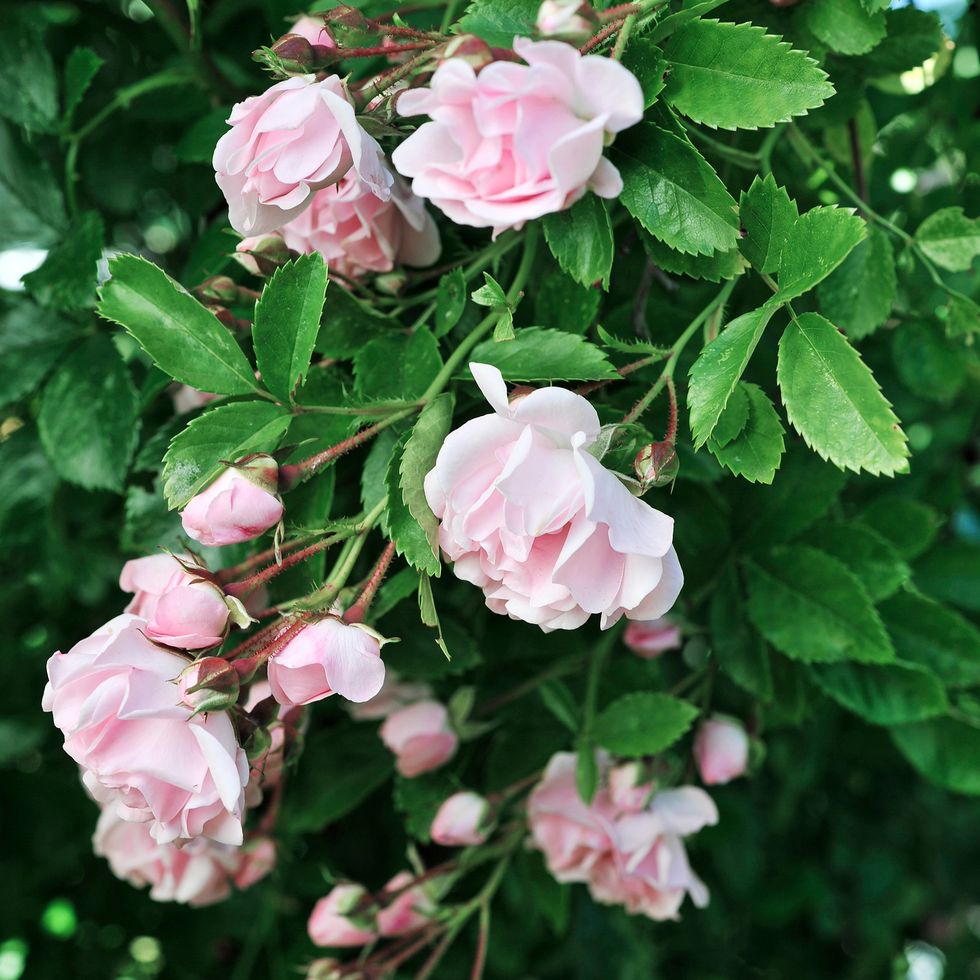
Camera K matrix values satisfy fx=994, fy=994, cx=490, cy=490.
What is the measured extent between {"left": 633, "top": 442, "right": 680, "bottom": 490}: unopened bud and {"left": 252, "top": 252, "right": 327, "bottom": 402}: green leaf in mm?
156

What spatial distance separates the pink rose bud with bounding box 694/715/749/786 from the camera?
688 millimetres

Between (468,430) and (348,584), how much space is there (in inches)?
8.1

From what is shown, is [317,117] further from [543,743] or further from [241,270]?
[543,743]

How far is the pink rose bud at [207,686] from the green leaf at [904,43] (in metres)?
0.50

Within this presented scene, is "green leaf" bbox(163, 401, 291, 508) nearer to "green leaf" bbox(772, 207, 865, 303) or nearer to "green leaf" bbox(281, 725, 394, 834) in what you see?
"green leaf" bbox(772, 207, 865, 303)

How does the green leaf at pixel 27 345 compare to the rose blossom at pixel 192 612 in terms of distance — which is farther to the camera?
the green leaf at pixel 27 345

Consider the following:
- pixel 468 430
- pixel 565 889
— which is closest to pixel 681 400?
pixel 468 430

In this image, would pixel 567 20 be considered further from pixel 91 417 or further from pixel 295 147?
pixel 91 417

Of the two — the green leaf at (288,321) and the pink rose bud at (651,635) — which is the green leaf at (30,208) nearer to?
the green leaf at (288,321)

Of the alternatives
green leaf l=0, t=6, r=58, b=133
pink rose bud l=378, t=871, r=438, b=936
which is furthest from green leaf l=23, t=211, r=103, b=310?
pink rose bud l=378, t=871, r=438, b=936

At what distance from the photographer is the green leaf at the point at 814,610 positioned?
604 millimetres

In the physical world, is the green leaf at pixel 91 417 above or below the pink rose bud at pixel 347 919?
above

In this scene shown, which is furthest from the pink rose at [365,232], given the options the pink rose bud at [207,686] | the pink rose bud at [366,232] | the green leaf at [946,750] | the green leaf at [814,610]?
the green leaf at [946,750]

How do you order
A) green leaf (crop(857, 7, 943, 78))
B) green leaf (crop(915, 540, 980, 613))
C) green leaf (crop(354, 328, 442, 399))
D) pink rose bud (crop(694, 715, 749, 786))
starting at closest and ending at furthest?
green leaf (crop(354, 328, 442, 399))
green leaf (crop(857, 7, 943, 78))
pink rose bud (crop(694, 715, 749, 786))
green leaf (crop(915, 540, 980, 613))
